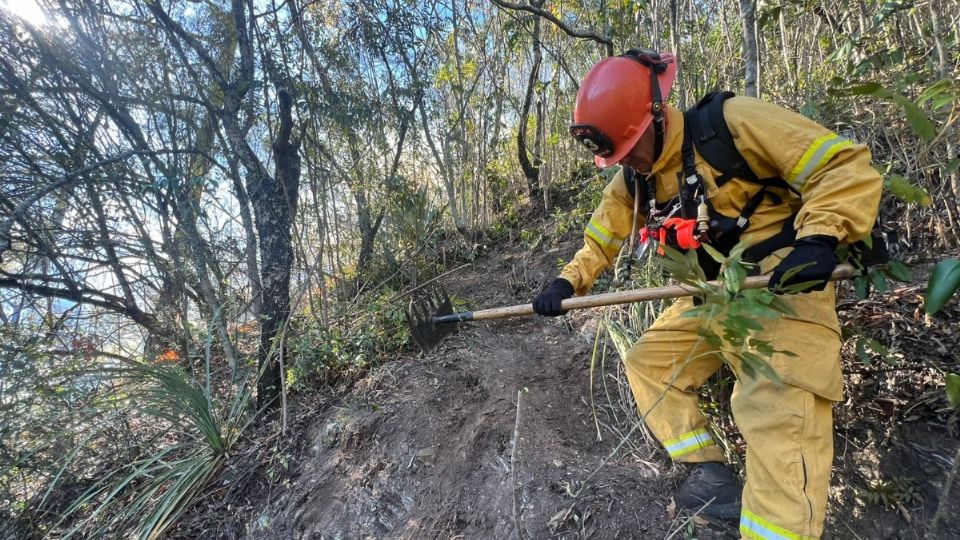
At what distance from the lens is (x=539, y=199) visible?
19.8 feet

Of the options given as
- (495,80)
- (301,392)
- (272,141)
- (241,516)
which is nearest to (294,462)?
(241,516)

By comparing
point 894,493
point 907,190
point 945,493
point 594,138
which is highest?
point 594,138

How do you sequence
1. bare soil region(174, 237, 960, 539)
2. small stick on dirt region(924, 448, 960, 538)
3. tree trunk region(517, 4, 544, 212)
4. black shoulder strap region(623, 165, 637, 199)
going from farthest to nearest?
1. tree trunk region(517, 4, 544, 212)
2. black shoulder strap region(623, 165, 637, 199)
3. bare soil region(174, 237, 960, 539)
4. small stick on dirt region(924, 448, 960, 538)

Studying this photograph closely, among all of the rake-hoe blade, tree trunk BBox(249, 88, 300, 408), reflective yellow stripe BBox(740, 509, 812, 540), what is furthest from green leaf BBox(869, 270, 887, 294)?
tree trunk BBox(249, 88, 300, 408)

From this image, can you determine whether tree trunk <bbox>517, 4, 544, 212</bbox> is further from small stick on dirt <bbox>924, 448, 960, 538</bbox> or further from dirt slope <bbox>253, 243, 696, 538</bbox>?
small stick on dirt <bbox>924, 448, 960, 538</bbox>

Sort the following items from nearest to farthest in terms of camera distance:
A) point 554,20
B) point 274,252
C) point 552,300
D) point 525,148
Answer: point 552,300, point 554,20, point 274,252, point 525,148

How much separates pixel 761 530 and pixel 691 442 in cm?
40

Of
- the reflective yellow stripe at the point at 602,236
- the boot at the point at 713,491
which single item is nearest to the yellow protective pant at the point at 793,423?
the boot at the point at 713,491

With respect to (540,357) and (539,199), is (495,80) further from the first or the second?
(540,357)

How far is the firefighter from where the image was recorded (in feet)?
4.59

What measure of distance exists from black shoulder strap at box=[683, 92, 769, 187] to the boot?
3.78 feet

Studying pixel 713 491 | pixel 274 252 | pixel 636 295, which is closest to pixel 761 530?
pixel 713 491

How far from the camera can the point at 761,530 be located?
4.62 feet

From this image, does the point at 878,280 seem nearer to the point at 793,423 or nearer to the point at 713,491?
the point at 793,423
